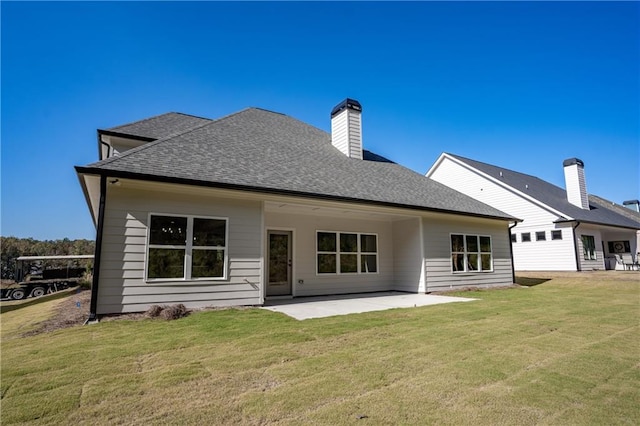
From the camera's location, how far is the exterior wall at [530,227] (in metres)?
18.4

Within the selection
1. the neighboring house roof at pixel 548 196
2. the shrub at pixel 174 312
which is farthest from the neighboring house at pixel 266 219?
the neighboring house roof at pixel 548 196

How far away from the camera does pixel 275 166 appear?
9469 mm

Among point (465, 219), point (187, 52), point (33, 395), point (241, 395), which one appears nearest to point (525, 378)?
point (241, 395)

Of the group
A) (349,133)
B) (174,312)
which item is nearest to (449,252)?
Result: (349,133)

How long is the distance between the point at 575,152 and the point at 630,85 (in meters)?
11.3

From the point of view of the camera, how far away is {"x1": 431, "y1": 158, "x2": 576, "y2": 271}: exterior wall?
18.4 metres

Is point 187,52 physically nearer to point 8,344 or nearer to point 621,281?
point 8,344

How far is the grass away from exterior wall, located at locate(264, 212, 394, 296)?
13.7 feet

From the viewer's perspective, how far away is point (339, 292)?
10.9m

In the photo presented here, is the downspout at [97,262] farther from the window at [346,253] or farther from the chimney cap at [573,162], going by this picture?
the chimney cap at [573,162]

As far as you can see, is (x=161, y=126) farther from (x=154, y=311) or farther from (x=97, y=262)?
(x=154, y=311)

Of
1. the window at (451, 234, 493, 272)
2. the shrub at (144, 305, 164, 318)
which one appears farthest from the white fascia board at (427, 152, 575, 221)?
the shrub at (144, 305, 164, 318)

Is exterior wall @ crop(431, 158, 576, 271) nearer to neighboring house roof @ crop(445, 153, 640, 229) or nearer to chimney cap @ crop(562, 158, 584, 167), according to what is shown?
neighboring house roof @ crop(445, 153, 640, 229)

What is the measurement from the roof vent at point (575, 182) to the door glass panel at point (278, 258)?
21.3 metres
